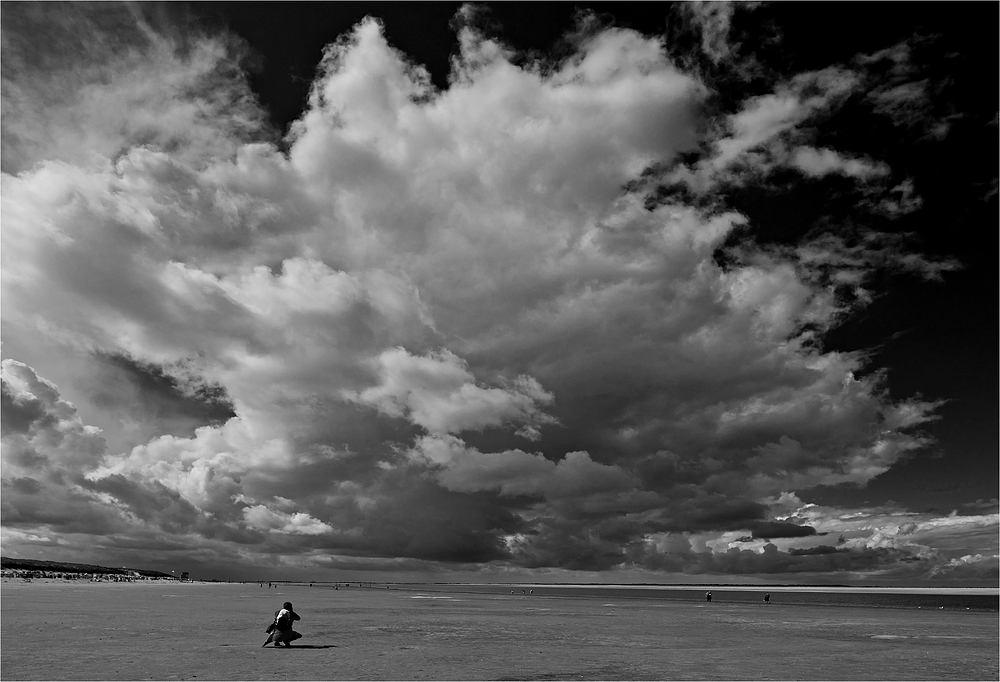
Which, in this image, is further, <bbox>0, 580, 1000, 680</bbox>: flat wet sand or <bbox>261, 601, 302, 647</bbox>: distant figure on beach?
<bbox>261, 601, 302, 647</bbox>: distant figure on beach

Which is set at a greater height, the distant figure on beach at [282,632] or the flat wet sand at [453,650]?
the distant figure on beach at [282,632]

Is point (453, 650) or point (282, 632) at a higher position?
point (282, 632)

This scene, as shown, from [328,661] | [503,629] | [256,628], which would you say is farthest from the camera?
[503,629]

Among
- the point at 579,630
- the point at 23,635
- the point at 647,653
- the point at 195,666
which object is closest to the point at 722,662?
the point at 647,653

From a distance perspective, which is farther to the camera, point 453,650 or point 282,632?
point 453,650

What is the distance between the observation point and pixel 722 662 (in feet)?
85.8

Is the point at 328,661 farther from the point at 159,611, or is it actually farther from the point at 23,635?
the point at 159,611

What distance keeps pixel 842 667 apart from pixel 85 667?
29.9m

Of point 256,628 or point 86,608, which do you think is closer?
point 256,628

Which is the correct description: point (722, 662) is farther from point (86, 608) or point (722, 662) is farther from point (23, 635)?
point (86, 608)

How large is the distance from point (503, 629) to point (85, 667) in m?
25.3

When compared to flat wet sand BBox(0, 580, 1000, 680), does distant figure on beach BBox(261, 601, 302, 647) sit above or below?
above

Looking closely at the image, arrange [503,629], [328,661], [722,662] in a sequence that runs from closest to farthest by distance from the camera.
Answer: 1. [328,661]
2. [722,662]
3. [503,629]

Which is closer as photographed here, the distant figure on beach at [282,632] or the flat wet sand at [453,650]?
the flat wet sand at [453,650]
